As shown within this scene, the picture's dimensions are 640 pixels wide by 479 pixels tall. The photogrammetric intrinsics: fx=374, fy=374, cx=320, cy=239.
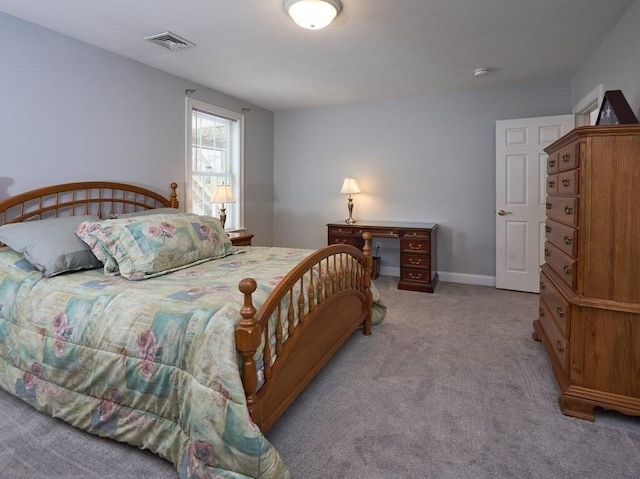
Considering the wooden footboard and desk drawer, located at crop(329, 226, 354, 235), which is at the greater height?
desk drawer, located at crop(329, 226, 354, 235)

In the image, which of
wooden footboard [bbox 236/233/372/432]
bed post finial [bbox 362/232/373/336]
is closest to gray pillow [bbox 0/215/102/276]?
wooden footboard [bbox 236/233/372/432]

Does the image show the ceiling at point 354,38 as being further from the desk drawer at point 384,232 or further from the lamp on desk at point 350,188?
the desk drawer at point 384,232

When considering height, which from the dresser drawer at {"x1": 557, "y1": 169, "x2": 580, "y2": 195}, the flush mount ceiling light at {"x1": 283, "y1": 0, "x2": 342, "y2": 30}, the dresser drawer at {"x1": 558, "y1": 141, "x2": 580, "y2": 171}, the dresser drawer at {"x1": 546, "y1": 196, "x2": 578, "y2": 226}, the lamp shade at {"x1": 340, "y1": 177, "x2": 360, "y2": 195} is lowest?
the dresser drawer at {"x1": 546, "y1": 196, "x2": 578, "y2": 226}

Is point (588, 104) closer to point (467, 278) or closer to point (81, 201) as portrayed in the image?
point (467, 278)

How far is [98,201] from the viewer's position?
3.13 m

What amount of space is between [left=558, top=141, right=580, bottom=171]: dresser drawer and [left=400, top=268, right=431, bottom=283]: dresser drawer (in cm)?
223

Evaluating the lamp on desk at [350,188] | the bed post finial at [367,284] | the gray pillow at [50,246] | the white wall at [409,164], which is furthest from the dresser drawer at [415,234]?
the gray pillow at [50,246]

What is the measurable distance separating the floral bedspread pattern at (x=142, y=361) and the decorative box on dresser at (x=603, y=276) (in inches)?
61.4

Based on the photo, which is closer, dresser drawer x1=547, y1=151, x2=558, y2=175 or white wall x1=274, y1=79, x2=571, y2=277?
dresser drawer x1=547, y1=151, x2=558, y2=175

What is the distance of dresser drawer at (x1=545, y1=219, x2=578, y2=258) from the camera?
1.91 m

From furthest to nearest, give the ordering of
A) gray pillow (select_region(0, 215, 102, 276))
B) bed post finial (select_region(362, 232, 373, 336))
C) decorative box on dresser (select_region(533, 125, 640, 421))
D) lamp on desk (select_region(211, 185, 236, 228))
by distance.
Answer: lamp on desk (select_region(211, 185, 236, 228)) → bed post finial (select_region(362, 232, 373, 336)) → gray pillow (select_region(0, 215, 102, 276)) → decorative box on dresser (select_region(533, 125, 640, 421))

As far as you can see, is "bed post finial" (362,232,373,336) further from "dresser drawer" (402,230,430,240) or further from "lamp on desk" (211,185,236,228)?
"lamp on desk" (211,185,236,228)

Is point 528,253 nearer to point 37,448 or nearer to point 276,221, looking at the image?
point 276,221

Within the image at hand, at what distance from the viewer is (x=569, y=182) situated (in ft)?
6.63
